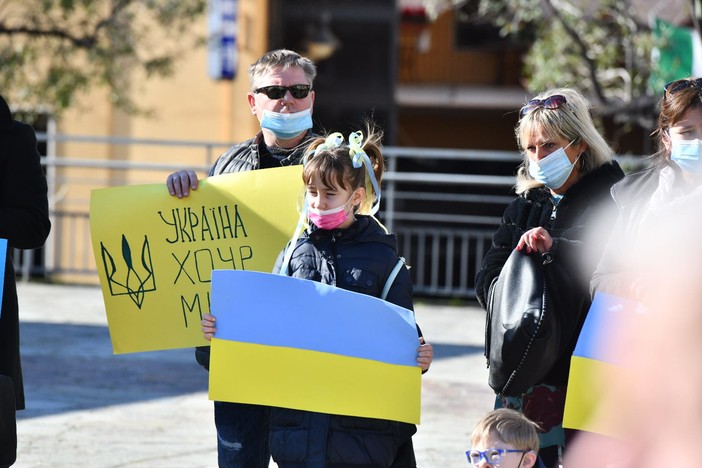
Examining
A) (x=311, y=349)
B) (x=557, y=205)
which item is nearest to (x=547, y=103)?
(x=557, y=205)

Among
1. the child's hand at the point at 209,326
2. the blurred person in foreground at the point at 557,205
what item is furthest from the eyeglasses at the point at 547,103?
the child's hand at the point at 209,326

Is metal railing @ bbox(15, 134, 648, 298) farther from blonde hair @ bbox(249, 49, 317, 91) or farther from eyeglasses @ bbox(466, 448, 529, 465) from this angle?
Answer: eyeglasses @ bbox(466, 448, 529, 465)

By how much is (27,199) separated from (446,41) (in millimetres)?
19603

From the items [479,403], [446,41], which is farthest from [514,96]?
[479,403]

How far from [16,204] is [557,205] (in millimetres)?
1853

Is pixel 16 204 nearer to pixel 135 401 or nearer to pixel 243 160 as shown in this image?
pixel 243 160

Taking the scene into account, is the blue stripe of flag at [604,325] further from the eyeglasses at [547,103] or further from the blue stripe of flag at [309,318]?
the eyeglasses at [547,103]

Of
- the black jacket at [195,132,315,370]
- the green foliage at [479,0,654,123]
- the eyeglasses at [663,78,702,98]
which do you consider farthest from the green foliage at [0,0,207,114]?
the eyeglasses at [663,78,702,98]

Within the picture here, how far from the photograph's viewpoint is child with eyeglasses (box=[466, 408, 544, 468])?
347cm

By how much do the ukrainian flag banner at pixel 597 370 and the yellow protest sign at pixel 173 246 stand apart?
1343 millimetres

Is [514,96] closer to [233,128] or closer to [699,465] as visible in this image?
[233,128]

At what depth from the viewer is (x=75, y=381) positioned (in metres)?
7.98

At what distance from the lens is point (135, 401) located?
7352 mm

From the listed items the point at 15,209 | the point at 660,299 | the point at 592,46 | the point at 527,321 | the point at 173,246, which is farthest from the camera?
the point at 592,46
